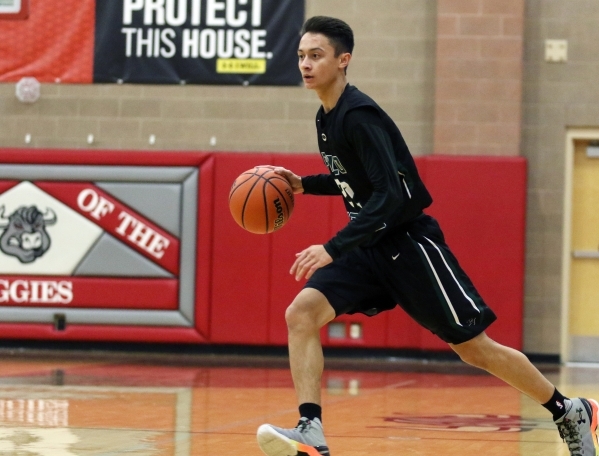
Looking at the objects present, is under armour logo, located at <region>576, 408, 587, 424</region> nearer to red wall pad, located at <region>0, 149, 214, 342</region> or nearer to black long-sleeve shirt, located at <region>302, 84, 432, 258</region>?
black long-sleeve shirt, located at <region>302, 84, 432, 258</region>

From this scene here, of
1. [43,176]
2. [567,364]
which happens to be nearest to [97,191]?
[43,176]

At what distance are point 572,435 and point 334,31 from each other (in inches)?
70.8

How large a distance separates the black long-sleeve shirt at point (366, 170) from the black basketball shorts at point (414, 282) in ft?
0.22

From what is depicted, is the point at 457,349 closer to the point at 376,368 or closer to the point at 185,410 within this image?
the point at 185,410

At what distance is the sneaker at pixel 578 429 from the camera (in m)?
4.00

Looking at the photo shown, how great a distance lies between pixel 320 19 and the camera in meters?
3.96

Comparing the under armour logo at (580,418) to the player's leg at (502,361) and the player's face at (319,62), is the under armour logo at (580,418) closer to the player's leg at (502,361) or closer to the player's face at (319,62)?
the player's leg at (502,361)

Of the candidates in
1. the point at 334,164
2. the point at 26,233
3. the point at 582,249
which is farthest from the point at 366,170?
the point at 26,233

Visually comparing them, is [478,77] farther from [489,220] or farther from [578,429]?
[578,429]

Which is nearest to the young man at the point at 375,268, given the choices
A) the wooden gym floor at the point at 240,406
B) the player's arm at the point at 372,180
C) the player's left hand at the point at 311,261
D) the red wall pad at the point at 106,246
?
the player's arm at the point at 372,180

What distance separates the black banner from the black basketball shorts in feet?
18.6

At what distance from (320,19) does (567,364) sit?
6180mm

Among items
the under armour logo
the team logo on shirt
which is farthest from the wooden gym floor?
the team logo on shirt

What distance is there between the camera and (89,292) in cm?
941
